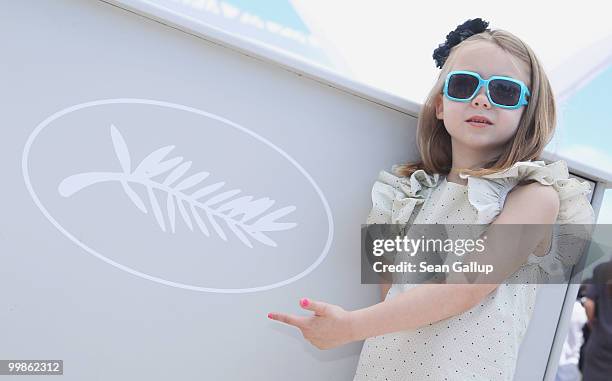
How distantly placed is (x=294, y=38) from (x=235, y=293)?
4.88 ft

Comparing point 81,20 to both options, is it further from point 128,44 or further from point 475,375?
point 475,375

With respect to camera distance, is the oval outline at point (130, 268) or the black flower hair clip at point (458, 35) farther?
the black flower hair clip at point (458, 35)

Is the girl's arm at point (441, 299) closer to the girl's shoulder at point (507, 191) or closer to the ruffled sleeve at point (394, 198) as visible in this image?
the girl's shoulder at point (507, 191)

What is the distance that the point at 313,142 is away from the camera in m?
0.96

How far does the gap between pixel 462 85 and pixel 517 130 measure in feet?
0.34

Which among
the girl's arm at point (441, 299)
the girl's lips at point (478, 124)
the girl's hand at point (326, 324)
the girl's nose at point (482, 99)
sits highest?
the girl's nose at point (482, 99)

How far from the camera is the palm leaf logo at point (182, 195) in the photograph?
2.96 feet

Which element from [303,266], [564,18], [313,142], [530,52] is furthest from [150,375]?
[564,18]

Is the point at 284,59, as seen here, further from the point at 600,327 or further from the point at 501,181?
the point at 600,327

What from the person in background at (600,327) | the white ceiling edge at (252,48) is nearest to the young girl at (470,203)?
the white ceiling edge at (252,48)

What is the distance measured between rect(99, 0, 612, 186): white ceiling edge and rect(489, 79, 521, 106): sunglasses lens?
102 millimetres

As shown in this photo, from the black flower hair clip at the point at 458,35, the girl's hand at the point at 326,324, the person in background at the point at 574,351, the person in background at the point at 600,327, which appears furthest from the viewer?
the person in background at the point at 574,351

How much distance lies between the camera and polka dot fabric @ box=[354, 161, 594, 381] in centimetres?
89

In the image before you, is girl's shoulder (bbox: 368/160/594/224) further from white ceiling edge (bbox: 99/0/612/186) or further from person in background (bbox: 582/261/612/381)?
person in background (bbox: 582/261/612/381)
